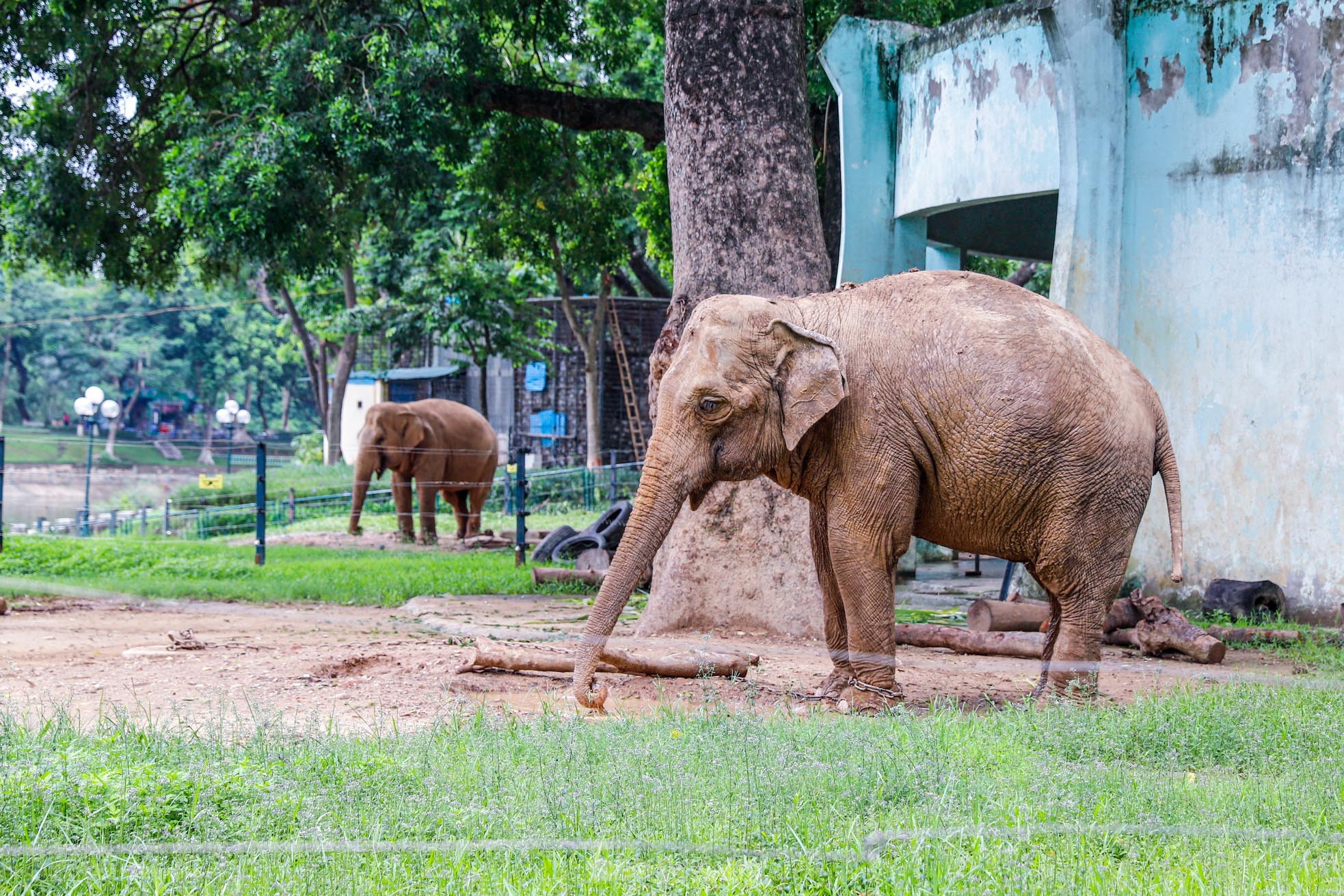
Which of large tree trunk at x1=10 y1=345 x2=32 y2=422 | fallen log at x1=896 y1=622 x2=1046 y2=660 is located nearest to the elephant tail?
fallen log at x1=896 y1=622 x2=1046 y2=660

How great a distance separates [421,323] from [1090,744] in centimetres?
2445

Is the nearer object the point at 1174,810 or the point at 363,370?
the point at 1174,810

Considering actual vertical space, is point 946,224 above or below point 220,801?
above

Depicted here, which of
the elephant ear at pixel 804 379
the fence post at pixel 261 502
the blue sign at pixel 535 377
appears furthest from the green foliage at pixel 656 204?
the blue sign at pixel 535 377

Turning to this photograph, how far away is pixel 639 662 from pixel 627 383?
25.6 m

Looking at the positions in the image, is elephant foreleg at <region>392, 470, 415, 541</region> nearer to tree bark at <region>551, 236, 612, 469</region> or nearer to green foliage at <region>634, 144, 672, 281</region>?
green foliage at <region>634, 144, 672, 281</region>

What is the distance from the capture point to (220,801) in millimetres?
4098

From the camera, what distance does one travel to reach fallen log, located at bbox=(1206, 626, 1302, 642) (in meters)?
8.90

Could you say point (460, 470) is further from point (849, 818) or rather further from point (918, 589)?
point (849, 818)

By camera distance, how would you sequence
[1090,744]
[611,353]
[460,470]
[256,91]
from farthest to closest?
[611,353] < [460,470] < [256,91] < [1090,744]

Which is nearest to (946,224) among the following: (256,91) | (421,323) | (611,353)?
(256,91)

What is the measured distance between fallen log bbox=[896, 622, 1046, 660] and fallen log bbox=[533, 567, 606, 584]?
439cm

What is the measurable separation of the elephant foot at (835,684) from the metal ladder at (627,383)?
2483cm

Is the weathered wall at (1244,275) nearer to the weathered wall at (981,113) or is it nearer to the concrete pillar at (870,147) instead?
the weathered wall at (981,113)
